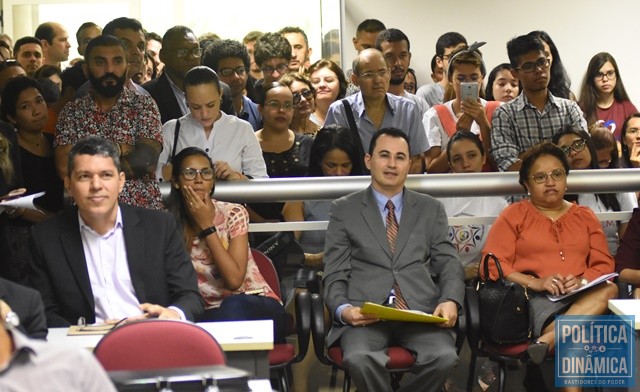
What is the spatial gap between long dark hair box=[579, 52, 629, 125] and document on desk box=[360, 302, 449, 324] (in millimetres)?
3466

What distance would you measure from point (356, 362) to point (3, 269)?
178 cm

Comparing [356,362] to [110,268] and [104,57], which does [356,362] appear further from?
[104,57]

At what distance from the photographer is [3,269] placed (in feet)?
17.9

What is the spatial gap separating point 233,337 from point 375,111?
8.14 feet

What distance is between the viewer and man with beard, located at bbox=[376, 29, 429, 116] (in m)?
7.28

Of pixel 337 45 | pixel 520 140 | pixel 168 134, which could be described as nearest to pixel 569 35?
pixel 337 45

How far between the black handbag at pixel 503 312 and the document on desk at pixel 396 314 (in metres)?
0.28

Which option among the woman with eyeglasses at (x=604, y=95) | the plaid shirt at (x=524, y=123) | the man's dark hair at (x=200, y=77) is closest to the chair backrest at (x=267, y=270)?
the man's dark hair at (x=200, y=77)

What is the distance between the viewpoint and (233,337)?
431 cm

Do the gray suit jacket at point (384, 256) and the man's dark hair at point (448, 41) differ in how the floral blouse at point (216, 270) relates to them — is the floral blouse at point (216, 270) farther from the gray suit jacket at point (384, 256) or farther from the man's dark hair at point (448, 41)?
the man's dark hair at point (448, 41)

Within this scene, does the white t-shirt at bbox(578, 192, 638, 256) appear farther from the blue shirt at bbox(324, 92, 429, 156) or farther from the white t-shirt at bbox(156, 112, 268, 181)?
the white t-shirt at bbox(156, 112, 268, 181)

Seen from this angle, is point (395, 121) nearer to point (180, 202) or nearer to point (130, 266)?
point (180, 202)
